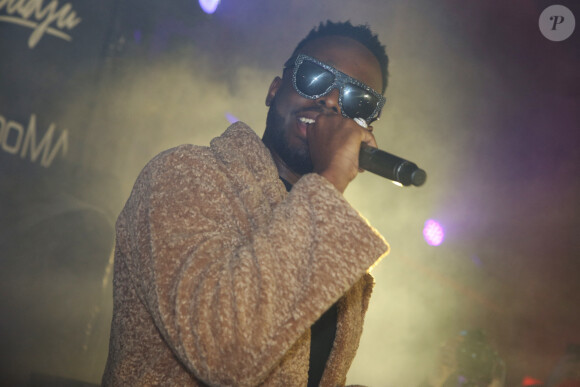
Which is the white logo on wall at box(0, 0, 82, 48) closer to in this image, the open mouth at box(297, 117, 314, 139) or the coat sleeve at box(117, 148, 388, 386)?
the open mouth at box(297, 117, 314, 139)

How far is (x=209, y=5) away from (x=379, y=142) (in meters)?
2.12

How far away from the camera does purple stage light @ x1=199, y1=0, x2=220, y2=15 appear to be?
143 inches

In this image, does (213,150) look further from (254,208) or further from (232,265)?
(232,265)

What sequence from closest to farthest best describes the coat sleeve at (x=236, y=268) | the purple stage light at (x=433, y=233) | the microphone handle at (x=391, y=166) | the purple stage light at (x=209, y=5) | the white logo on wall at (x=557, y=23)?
the coat sleeve at (x=236, y=268), the microphone handle at (x=391, y=166), the purple stage light at (x=209, y=5), the white logo on wall at (x=557, y=23), the purple stage light at (x=433, y=233)

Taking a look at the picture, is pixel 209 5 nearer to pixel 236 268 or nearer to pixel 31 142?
pixel 31 142

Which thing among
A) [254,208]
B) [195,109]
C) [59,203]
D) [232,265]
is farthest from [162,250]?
[195,109]

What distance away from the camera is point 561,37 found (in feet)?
12.8

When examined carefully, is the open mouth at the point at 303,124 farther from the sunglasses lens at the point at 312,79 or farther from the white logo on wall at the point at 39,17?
the white logo on wall at the point at 39,17

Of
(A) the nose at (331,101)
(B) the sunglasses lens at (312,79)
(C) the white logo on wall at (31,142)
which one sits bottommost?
(C) the white logo on wall at (31,142)

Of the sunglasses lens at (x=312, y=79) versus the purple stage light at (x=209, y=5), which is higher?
the purple stage light at (x=209, y=5)

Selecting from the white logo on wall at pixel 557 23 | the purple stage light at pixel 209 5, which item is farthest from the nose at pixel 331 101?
the white logo on wall at pixel 557 23

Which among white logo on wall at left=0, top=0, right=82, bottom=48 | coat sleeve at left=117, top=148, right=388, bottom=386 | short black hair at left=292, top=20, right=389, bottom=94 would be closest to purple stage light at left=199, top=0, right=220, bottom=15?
white logo on wall at left=0, top=0, right=82, bottom=48

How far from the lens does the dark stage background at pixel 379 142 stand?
9.60 feet

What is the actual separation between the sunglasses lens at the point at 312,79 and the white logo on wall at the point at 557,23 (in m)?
3.40
